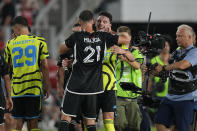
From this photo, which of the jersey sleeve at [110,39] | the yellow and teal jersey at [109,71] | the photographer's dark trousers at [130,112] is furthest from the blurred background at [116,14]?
the jersey sleeve at [110,39]

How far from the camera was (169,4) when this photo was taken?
19906mm

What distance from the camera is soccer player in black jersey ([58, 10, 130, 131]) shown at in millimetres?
9422

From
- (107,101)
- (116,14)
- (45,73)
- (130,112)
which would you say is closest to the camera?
Result: (107,101)

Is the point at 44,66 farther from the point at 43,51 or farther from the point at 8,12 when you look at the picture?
the point at 8,12

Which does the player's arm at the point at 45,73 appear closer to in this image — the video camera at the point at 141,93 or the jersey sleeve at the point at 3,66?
the jersey sleeve at the point at 3,66

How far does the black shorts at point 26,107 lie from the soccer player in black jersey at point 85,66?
1265 millimetres

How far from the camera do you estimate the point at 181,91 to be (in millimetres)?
10758

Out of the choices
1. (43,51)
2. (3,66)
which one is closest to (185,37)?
(43,51)

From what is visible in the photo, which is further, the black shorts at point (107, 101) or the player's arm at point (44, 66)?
the player's arm at point (44, 66)

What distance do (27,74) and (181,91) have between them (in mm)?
2676

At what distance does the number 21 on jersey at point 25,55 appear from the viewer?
10.5 m

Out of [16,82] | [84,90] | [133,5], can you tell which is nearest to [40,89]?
[16,82]

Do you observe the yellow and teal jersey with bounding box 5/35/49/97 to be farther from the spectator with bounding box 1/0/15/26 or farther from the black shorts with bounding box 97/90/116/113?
the spectator with bounding box 1/0/15/26

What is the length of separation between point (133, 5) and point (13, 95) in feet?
32.3
